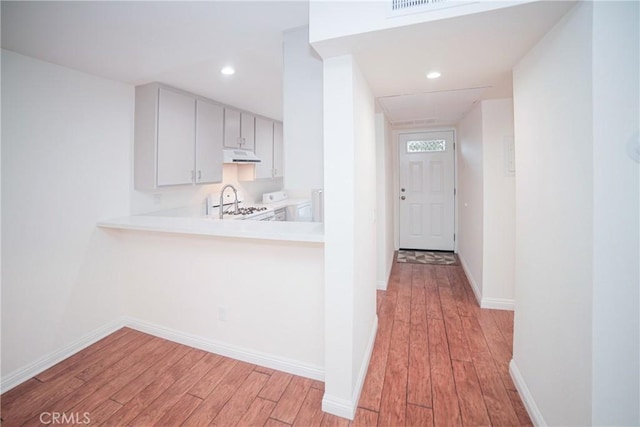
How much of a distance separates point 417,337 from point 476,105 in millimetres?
2385

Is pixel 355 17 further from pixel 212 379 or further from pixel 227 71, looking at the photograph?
pixel 212 379

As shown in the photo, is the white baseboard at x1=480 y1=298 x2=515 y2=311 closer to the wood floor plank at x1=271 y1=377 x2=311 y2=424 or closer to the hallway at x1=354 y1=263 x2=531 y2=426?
the hallway at x1=354 y1=263 x2=531 y2=426

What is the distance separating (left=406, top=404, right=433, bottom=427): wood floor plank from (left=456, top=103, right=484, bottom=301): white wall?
176 cm

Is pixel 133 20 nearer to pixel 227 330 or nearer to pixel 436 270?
pixel 227 330

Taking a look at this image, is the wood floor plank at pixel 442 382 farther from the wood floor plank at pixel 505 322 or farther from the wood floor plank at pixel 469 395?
the wood floor plank at pixel 505 322

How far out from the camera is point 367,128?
216 centimetres

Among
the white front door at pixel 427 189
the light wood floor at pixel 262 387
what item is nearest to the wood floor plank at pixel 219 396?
the light wood floor at pixel 262 387

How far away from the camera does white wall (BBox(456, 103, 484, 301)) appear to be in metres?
3.13

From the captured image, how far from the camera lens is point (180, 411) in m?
1.78

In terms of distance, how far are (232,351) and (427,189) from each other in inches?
159

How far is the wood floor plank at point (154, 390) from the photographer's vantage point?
5.71 ft

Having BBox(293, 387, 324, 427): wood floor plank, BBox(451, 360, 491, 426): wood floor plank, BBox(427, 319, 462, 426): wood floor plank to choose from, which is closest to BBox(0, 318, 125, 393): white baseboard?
BBox(293, 387, 324, 427): wood floor plank

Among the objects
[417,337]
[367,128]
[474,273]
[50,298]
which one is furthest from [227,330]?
[474,273]

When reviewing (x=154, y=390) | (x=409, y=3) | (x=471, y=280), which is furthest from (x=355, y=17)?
(x=471, y=280)
